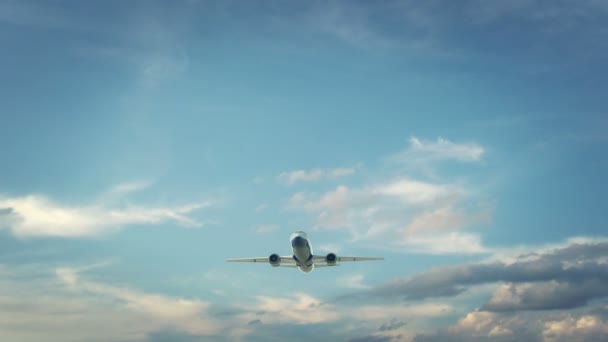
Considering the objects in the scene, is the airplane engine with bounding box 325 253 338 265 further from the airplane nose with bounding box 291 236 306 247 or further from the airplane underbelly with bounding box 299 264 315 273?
the airplane nose with bounding box 291 236 306 247

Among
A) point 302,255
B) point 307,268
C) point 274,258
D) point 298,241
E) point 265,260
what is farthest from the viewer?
point 265,260

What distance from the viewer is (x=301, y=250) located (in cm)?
15312

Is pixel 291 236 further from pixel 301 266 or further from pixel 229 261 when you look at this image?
pixel 229 261

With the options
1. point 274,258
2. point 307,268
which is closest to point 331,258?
point 307,268

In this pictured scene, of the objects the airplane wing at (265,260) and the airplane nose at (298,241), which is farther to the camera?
the airplane wing at (265,260)

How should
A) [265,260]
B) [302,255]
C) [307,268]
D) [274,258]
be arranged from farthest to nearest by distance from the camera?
[265,260], [274,258], [307,268], [302,255]

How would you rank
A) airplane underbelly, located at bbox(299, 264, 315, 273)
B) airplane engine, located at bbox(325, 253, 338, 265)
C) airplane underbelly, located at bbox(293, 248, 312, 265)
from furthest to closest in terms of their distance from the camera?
1. airplane engine, located at bbox(325, 253, 338, 265)
2. airplane underbelly, located at bbox(299, 264, 315, 273)
3. airplane underbelly, located at bbox(293, 248, 312, 265)

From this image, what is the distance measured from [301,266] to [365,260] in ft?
71.3

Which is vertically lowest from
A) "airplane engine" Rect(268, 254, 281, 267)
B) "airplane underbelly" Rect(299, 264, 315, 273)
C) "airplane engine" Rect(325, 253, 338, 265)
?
"airplane underbelly" Rect(299, 264, 315, 273)

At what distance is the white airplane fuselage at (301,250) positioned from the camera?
496 ft

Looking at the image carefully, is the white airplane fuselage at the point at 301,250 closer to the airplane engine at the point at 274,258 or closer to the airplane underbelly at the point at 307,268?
the airplane underbelly at the point at 307,268

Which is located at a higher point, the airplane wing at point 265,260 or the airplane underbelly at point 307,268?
the airplane wing at point 265,260

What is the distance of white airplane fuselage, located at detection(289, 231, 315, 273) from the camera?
5955 inches

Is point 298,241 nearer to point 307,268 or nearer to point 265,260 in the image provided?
point 307,268
